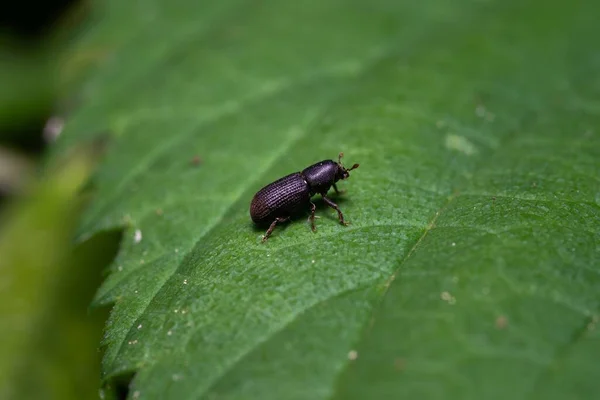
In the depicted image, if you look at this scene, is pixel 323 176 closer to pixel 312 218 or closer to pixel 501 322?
pixel 312 218

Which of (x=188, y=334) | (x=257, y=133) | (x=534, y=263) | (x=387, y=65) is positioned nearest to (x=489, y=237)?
(x=534, y=263)

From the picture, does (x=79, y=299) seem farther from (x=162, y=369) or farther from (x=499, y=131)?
(x=499, y=131)

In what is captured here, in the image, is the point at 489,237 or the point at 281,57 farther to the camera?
the point at 281,57

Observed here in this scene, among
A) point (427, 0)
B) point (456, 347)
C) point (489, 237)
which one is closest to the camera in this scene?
point (456, 347)

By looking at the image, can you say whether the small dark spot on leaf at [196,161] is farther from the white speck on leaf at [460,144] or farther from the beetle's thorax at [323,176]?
the white speck on leaf at [460,144]

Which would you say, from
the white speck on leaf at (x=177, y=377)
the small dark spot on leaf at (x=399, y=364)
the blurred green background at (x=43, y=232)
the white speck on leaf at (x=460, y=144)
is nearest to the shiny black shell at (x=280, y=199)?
the white speck on leaf at (x=460, y=144)

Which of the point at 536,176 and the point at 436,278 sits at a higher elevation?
the point at 436,278

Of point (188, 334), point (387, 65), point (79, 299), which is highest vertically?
point (188, 334)

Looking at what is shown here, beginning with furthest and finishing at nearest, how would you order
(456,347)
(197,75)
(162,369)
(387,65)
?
1. (197,75)
2. (387,65)
3. (162,369)
4. (456,347)
